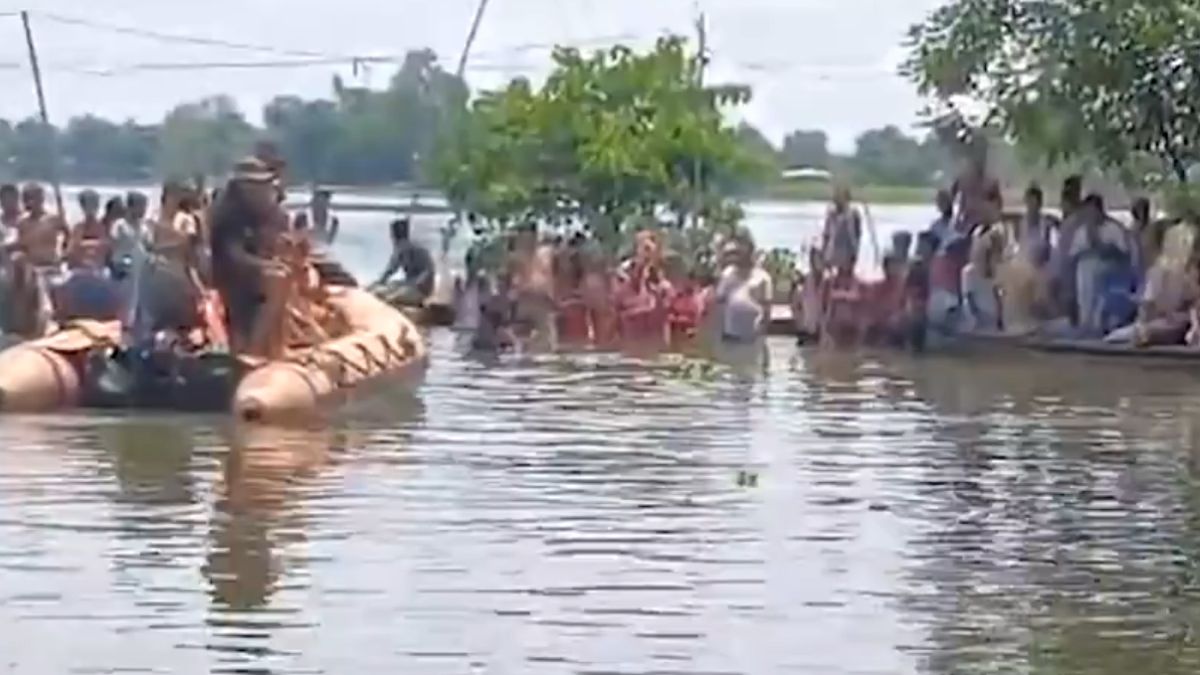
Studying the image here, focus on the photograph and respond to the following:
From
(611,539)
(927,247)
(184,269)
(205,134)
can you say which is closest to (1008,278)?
(927,247)

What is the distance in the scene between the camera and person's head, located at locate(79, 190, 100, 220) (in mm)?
28578

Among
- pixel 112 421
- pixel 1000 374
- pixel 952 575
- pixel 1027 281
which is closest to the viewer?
pixel 952 575

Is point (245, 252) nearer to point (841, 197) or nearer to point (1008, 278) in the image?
point (1008, 278)

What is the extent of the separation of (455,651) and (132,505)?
4524mm

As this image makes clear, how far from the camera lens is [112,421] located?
66.5 feet

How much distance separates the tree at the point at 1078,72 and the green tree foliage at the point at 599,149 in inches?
347

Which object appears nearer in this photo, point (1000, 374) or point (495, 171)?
point (1000, 374)

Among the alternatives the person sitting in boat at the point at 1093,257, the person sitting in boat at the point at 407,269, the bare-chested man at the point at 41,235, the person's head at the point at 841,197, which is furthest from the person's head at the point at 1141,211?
the bare-chested man at the point at 41,235

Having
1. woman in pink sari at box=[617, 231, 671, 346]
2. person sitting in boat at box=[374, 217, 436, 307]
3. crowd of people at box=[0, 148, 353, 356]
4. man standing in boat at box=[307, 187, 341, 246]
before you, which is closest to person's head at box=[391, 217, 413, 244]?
person sitting in boat at box=[374, 217, 436, 307]

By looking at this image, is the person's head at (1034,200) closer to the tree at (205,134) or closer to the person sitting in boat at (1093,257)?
the person sitting in boat at (1093,257)

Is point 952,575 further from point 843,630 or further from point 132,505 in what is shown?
point 132,505

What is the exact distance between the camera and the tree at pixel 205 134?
123 ft

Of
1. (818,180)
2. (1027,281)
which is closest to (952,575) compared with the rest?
(1027,281)

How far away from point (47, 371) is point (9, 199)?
8270mm
